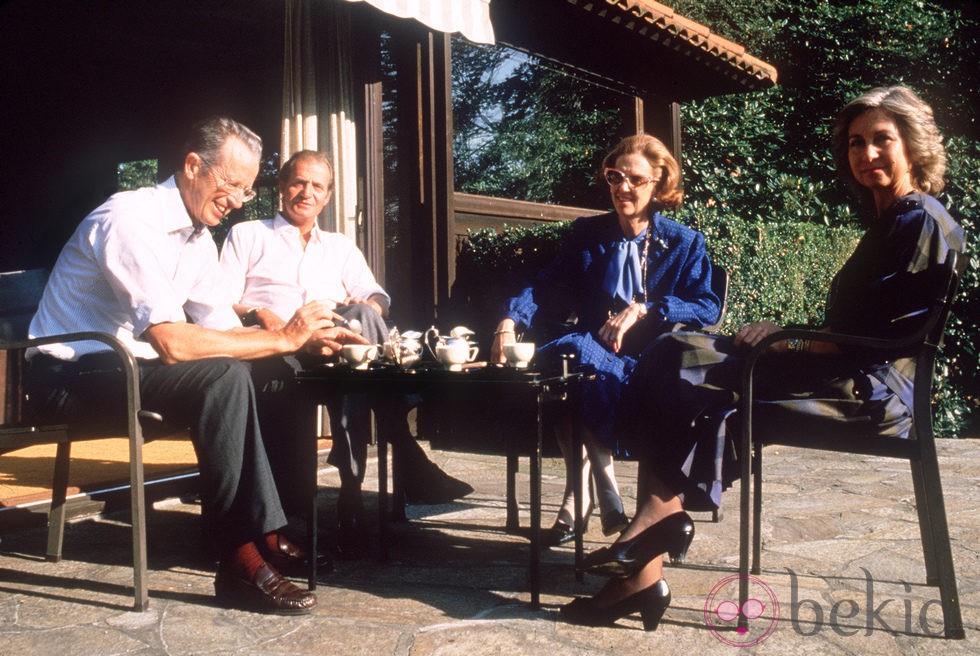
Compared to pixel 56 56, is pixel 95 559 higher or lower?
lower

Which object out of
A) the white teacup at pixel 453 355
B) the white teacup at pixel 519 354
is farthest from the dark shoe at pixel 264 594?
the white teacup at pixel 519 354

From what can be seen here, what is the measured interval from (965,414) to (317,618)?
7.30m

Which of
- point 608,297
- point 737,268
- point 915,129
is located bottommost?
point 608,297

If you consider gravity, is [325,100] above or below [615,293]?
above

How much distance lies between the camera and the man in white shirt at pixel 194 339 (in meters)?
2.53

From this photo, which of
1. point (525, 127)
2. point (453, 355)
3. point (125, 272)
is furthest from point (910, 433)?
point (525, 127)

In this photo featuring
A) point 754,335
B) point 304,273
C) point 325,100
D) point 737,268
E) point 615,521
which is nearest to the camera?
point 754,335

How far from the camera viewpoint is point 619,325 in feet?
11.2

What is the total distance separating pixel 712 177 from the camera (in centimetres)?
1111

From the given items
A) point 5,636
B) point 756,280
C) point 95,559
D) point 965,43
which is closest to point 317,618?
point 5,636

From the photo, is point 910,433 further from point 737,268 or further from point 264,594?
point 737,268

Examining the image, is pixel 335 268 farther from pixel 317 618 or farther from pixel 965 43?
pixel 965 43

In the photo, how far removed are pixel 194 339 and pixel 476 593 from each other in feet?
3.90

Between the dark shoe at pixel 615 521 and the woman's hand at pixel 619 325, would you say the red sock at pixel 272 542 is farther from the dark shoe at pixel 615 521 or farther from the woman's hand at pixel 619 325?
the woman's hand at pixel 619 325
